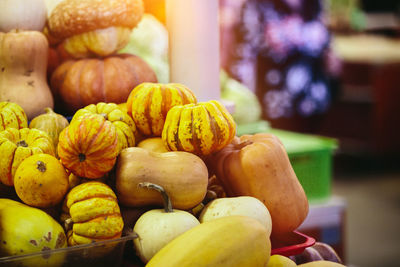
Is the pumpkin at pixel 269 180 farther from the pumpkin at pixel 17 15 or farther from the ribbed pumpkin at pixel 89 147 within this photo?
the pumpkin at pixel 17 15

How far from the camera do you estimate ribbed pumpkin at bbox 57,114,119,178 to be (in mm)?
1305

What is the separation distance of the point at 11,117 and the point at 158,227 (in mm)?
551

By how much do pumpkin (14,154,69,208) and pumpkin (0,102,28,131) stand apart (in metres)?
0.20

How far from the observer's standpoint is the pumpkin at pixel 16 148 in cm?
Answer: 134

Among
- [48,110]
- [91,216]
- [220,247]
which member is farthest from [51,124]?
[220,247]

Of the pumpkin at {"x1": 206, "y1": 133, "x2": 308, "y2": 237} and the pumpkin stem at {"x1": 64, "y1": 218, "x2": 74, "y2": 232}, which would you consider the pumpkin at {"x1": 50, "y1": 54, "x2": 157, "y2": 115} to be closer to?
the pumpkin at {"x1": 206, "y1": 133, "x2": 308, "y2": 237}

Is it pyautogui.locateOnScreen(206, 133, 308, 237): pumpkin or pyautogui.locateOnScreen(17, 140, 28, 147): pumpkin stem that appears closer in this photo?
pyautogui.locateOnScreen(17, 140, 28, 147): pumpkin stem

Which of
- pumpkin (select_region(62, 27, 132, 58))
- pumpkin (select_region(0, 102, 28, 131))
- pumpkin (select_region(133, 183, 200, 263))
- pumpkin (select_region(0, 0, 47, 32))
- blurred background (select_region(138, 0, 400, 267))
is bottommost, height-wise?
blurred background (select_region(138, 0, 400, 267))

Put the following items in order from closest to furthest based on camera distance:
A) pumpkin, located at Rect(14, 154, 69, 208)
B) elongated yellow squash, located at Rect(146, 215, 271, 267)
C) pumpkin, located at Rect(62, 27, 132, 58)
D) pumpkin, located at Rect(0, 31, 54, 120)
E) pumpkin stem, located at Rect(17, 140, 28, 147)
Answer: elongated yellow squash, located at Rect(146, 215, 271, 267), pumpkin, located at Rect(14, 154, 69, 208), pumpkin stem, located at Rect(17, 140, 28, 147), pumpkin, located at Rect(0, 31, 54, 120), pumpkin, located at Rect(62, 27, 132, 58)

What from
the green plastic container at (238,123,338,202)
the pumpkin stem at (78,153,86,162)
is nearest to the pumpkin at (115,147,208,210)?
the pumpkin stem at (78,153,86,162)

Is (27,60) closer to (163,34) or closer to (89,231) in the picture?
(89,231)

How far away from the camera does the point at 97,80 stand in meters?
1.83

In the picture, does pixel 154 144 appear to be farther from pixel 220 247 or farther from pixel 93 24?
pixel 93 24

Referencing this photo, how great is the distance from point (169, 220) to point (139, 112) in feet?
1.28
